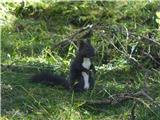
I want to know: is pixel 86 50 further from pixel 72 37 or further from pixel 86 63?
pixel 72 37

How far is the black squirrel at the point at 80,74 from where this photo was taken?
475 cm

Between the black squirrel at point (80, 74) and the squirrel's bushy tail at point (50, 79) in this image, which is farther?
the squirrel's bushy tail at point (50, 79)

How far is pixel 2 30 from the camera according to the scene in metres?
6.59

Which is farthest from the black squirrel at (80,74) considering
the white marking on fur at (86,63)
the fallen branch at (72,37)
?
the fallen branch at (72,37)

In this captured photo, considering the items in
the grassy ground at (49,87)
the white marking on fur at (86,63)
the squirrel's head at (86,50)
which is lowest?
the grassy ground at (49,87)

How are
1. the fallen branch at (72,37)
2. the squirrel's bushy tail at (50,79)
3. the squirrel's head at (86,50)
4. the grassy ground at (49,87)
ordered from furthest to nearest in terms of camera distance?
the fallen branch at (72,37), the squirrel's bushy tail at (50,79), the squirrel's head at (86,50), the grassy ground at (49,87)

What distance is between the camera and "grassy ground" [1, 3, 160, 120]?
4.25m

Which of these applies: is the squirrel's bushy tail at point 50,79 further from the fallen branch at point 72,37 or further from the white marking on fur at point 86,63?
the fallen branch at point 72,37

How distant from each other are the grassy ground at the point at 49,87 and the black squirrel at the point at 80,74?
0.07 metres

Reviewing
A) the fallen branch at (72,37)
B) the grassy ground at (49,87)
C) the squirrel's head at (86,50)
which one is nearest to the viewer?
the grassy ground at (49,87)

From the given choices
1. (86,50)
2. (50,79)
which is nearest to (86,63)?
(86,50)

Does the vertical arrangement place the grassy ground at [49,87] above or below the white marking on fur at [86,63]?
below

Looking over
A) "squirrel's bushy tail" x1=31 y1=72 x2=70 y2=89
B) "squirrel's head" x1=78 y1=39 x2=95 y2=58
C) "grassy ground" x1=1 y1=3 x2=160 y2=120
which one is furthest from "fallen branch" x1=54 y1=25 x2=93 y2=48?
"squirrel's bushy tail" x1=31 y1=72 x2=70 y2=89

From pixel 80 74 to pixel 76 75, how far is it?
0.04m
